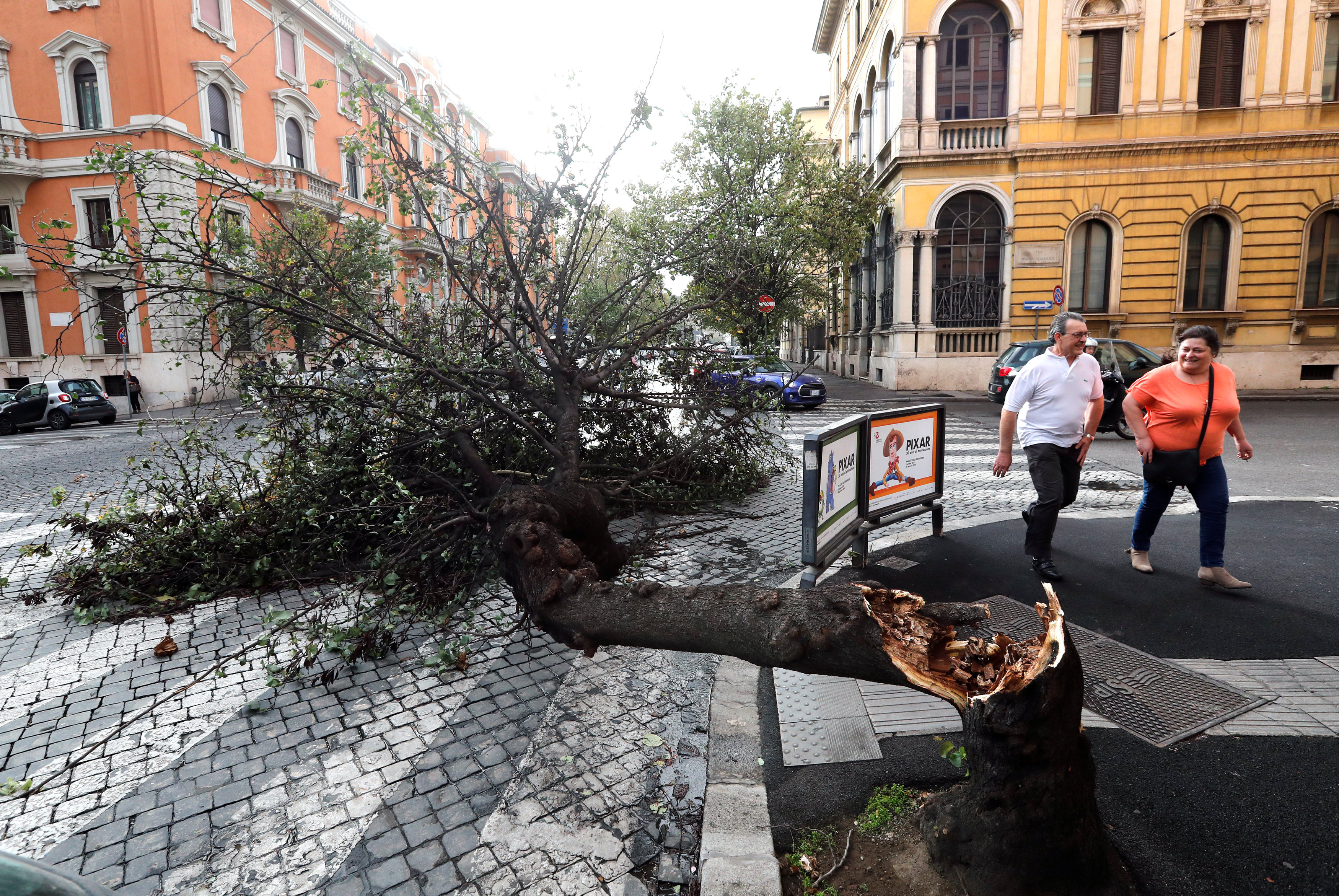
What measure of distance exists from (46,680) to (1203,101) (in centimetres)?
2925

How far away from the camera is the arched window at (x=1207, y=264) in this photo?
22.7 metres

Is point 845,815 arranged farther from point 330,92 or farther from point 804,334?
point 804,334

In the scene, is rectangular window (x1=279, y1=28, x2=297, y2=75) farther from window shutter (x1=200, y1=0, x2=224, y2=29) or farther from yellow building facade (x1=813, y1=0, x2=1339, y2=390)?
yellow building facade (x1=813, y1=0, x2=1339, y2=390)

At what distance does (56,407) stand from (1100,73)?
104 ft

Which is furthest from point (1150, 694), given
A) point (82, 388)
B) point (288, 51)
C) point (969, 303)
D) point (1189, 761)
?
point (288, 51)


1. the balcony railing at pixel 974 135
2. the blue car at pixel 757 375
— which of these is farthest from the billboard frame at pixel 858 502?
the balcony railing at pixel 974 135

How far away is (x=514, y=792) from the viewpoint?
3.03 m

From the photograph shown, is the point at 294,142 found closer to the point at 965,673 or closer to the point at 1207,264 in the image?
the point at 1207,264

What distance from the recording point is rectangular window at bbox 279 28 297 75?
1112 inches

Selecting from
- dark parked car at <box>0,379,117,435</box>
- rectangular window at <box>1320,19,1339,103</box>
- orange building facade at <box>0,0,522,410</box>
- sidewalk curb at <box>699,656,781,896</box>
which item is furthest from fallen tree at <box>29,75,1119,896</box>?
rectangular window at <box>1320,19,1339,103</box>

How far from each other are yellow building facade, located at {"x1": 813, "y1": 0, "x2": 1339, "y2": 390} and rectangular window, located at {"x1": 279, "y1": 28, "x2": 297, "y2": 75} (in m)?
22.6

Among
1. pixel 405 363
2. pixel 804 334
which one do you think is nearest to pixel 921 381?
pixel 405 363

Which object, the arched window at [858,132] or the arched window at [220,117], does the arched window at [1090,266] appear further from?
the arched window at [220,117]

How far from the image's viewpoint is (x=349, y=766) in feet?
10.6
